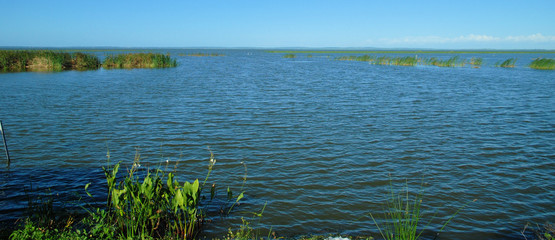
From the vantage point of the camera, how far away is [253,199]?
8039 mm

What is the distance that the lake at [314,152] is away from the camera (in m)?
7.56

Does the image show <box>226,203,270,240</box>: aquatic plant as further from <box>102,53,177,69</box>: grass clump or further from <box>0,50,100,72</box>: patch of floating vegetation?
<box>102,53,177,69</box>: grass clump

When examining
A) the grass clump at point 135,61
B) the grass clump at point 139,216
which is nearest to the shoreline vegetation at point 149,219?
the grass clump at point 139,216

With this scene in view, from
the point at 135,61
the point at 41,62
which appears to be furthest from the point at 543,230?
the point at 135,61

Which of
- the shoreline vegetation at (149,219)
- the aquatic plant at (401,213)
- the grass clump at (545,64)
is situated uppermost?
the grass clump at (545,64)

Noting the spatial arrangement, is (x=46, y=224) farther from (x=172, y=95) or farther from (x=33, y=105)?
(x=172, y=95)

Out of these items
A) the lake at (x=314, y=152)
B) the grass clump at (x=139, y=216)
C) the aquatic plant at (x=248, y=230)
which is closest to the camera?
the grass clump at (x=139, y=216)

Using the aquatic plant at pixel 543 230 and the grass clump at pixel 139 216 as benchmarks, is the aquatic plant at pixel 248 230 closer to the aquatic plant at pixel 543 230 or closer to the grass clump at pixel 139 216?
the grass clump at pixel 139 216

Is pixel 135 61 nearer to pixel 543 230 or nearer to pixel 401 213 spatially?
pixel 401 213

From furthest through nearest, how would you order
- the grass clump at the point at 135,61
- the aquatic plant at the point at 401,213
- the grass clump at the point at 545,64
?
the grass clump at the point at 545,64, the grass clump at the point at 135,61, the aquatic plant at the point at 401,213

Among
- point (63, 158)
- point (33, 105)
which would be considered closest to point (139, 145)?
point (63, 158)

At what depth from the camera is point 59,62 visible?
136 ft

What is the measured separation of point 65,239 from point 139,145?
690 centimetres

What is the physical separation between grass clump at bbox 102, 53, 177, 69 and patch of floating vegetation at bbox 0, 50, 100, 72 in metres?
2.33
